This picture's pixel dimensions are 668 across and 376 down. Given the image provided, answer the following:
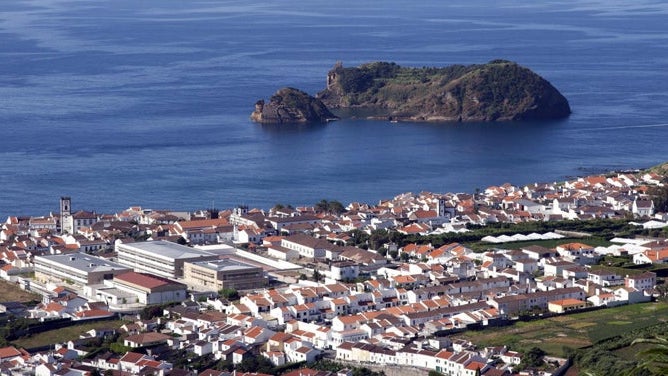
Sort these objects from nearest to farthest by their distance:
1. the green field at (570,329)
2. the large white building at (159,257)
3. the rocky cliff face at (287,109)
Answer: the green field at (570,329) → the large white building at (159,257) → the rocky cliff face at (287,109)

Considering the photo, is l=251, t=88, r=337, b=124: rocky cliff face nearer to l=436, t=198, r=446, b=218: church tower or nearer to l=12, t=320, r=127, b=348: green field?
l=436, t=198, r=446, b=218: church tower

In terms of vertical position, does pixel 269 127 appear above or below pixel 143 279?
below

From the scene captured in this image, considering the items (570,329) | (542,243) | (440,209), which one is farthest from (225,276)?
(440,209)

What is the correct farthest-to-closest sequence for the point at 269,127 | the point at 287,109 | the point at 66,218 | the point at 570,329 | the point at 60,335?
the point at 287,109
the point at 269,127
the point at 66,218
the point at 60,335
the point at 570,329

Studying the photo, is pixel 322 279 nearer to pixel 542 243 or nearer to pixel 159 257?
pixel 159 257

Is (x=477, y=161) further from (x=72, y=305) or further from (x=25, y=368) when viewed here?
(x=25, y=368)

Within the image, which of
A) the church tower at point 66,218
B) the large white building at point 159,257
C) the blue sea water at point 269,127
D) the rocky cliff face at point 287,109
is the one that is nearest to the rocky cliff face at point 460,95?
the blue sea water at point 269,127

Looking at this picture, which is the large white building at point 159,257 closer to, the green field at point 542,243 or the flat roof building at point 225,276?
the flat roof building at point 225,276

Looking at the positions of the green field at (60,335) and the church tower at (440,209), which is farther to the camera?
the church tower at (440,209)
